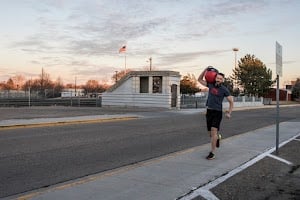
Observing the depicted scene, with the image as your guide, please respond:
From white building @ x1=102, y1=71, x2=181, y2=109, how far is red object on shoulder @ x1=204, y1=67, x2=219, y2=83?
1123 inches

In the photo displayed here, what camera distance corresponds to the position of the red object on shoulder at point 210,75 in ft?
30.7

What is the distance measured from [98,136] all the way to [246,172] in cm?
701

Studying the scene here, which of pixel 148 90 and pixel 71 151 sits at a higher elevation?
pixel 148 90

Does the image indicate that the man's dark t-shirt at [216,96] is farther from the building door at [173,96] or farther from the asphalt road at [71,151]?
the building door at [173,96]

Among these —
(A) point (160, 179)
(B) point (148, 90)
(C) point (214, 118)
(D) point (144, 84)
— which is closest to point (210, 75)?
(C) point (214, 118)

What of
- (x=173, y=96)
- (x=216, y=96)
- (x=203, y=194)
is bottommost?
(x=203, y=194)

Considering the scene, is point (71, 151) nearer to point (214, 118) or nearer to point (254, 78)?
point (214, 118)

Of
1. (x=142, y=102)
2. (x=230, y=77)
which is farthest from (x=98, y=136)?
(x=230, y=77)

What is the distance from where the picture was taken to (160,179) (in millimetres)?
7395

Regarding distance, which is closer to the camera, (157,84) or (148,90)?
(157,84)

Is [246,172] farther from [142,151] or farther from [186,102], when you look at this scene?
[186,102]

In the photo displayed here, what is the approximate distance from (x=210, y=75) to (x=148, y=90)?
30996 mm

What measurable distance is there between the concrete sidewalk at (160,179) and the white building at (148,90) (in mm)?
27772

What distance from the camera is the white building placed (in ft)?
127
